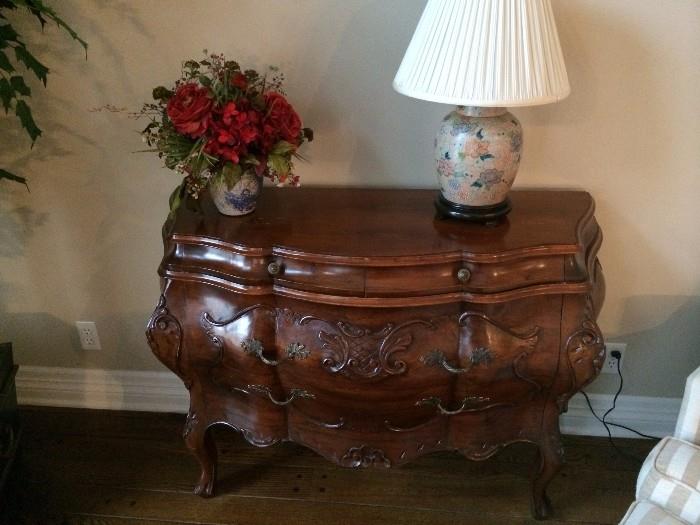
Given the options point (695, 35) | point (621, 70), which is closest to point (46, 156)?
point (621, 70)

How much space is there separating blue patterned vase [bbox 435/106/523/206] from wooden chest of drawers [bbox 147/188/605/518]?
9 cm

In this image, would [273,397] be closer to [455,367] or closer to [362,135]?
[455,367]

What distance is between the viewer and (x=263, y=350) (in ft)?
4.67

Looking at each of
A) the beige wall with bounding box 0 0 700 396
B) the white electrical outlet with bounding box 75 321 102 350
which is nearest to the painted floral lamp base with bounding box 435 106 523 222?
the beige wall with bounding box 0 0 700 396

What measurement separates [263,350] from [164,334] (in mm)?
244

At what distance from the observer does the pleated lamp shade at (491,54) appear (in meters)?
1.20

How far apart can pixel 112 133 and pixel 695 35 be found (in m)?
1.49

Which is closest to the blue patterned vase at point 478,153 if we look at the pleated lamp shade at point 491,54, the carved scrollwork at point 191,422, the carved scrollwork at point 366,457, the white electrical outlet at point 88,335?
the pleated lamp shade at point 491,54

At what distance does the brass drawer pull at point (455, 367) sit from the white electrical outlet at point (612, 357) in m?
0.69

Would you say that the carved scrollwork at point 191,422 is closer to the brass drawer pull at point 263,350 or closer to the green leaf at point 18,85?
the brass drawer pull at point 263,350

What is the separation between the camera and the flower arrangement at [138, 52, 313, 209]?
132cm

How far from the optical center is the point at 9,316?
2.04 m

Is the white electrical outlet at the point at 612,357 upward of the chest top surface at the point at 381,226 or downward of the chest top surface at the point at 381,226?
downward

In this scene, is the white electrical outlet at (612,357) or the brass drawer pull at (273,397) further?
the white electrical outlet at (612,357)
